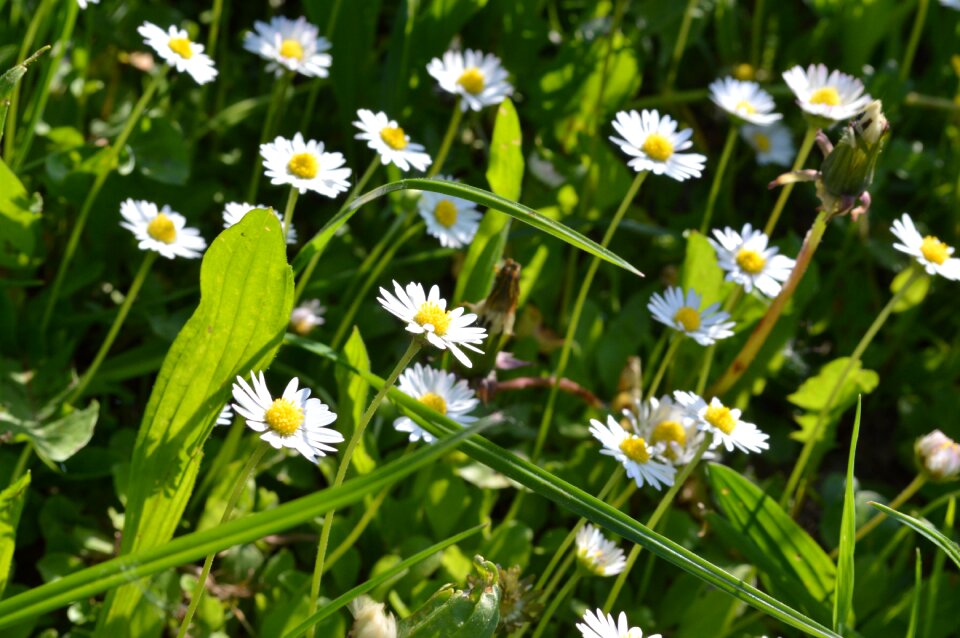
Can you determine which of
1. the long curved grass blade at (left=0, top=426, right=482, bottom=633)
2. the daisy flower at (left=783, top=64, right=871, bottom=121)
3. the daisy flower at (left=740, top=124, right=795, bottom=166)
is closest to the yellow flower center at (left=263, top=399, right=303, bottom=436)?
the long curved grass blade at (left=0, top=426, right=482, bottom=633)

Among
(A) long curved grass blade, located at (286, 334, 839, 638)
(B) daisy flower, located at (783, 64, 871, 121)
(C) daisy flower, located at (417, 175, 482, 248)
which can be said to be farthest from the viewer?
(B) daisy flower, located at (783, 64, 871, 121)

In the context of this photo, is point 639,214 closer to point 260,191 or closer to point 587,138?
point 587,138

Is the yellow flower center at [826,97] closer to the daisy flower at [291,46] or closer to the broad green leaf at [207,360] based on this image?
the daisy flower at [291,46]

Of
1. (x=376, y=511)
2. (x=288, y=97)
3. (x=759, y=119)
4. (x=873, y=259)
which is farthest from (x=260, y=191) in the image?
(x=873, y=259)

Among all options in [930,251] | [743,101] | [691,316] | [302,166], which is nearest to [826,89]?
[743,101]


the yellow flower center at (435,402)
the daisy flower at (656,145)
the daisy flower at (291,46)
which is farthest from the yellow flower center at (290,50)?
the yellow flower center at (435,402)

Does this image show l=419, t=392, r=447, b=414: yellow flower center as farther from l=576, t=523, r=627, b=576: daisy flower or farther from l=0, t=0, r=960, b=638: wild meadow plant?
l=576, t=523, r=627, b=576: daisy flower
